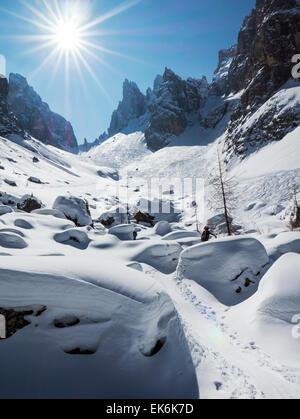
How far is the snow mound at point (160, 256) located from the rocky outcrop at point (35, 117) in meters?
125

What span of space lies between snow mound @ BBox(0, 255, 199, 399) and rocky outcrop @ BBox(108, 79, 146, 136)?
195 m

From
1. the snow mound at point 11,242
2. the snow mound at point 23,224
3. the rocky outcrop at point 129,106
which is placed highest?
the rocky outcrop at point 129,106

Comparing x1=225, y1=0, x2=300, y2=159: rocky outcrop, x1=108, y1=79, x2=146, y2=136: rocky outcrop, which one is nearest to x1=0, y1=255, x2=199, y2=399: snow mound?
x1=225, y1=0, x2=300, y2=159: rocky outcrop

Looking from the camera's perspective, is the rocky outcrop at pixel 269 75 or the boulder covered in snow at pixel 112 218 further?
the rocky outcrop at pixel 269 75

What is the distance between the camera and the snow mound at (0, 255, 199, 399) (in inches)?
91.3

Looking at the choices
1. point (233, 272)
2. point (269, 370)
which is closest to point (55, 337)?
point (269, 370)

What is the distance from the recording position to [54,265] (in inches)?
119

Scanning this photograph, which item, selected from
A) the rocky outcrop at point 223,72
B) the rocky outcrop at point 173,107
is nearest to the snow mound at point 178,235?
the rocky outcrop at point 173,107

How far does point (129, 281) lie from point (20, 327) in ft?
5.02

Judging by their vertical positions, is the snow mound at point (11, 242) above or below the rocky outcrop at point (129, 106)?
below

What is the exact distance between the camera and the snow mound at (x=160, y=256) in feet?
33.8

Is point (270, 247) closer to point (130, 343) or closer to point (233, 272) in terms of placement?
point (233, 272)

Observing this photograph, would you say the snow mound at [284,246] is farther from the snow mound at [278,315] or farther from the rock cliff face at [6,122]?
the rock cliff face at [6,122]

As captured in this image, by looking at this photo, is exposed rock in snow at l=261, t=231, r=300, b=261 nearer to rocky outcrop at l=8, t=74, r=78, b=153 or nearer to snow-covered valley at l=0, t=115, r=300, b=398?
snow-covered valley at l=0, t=115, r=300, b=398
